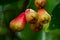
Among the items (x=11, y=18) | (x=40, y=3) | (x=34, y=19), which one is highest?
(x=11, y=18)

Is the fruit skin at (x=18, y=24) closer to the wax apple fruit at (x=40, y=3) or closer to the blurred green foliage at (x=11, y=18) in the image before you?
the wax apple fruit at (x=40, y=3)

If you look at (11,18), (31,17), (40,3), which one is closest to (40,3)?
(40,3)

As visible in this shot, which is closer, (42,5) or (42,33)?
(42,5)

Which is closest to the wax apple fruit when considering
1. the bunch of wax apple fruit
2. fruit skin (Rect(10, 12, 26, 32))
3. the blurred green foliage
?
the bunch of wax apple fruit

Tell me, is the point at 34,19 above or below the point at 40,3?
below

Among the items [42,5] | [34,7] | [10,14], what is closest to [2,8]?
[10,14]

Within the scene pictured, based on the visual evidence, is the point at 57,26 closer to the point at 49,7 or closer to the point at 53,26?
the point at 53,26

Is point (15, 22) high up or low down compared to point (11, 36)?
down

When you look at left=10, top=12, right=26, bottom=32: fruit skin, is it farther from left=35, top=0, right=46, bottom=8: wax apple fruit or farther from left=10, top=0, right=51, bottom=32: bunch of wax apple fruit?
left=35, top=0, right=46, bottom=8: wax apple fruit

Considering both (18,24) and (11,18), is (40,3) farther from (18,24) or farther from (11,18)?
(11,18)
